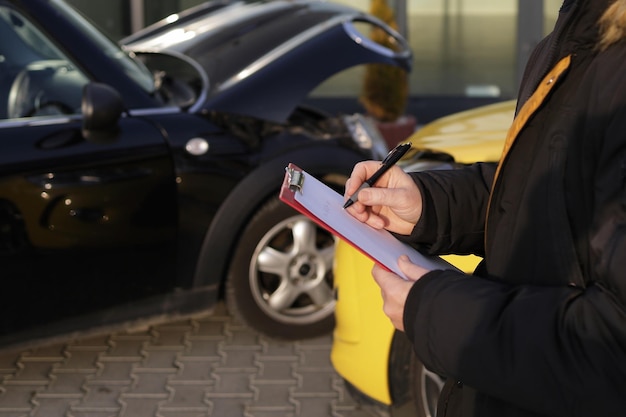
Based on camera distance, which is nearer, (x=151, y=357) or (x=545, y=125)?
(x=545, y=125)

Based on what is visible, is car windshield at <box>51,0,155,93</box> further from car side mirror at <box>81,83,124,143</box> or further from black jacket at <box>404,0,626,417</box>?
black jacket at <box>404,0,626,417</box>

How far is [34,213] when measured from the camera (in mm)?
4074

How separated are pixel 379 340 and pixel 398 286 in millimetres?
1829

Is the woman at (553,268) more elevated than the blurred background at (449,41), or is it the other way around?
the woman at (553,268)

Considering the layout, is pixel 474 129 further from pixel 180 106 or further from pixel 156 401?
pixel 156 401

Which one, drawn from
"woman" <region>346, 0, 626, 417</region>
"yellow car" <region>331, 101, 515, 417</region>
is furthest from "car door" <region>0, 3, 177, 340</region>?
"woman" <region>346, 0, 626, 417</region>

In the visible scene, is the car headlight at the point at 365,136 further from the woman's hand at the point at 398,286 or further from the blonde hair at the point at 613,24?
the blonde hair at the point at 613,24

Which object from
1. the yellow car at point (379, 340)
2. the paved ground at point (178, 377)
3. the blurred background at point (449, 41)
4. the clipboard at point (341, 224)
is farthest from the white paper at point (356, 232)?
the blurred background at point (449, 41)

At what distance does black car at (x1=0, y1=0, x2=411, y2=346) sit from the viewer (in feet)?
13.6

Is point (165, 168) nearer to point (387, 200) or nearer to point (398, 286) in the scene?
point (387, 200)

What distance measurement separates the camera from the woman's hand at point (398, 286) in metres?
1.68

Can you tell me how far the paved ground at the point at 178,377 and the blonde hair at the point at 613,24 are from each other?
2.85 m

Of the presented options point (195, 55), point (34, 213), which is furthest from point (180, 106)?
point (34, 213)

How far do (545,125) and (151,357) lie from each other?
3.47 metres
